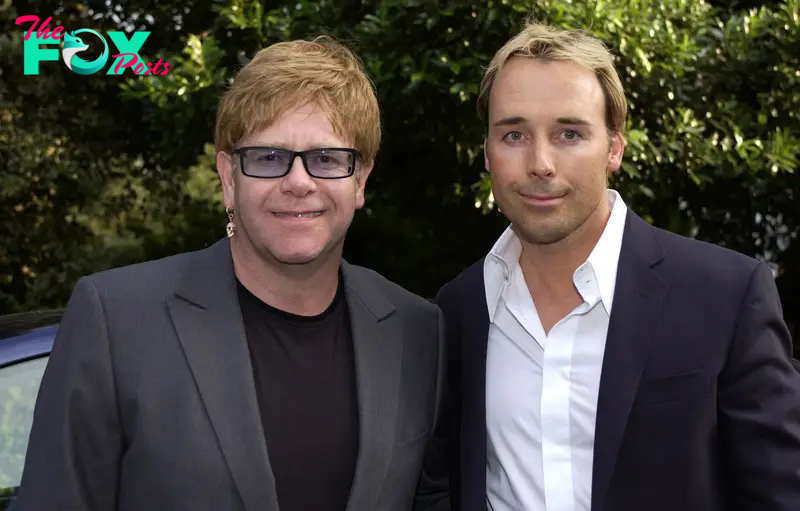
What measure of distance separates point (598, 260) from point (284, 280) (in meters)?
0.95

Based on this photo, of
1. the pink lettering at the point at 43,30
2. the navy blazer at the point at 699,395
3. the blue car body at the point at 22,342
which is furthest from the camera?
the pink lettering at the point at 43,30

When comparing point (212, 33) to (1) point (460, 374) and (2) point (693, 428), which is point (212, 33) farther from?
(2) point (693, 428)

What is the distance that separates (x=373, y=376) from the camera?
2566 mm

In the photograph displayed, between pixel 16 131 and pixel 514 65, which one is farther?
pixel 16 131

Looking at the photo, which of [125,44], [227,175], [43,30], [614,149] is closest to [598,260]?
[614,149]

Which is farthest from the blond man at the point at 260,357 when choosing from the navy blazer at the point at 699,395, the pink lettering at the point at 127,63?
the pink lettering at the point at 127,63

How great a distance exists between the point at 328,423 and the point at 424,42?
3989mm

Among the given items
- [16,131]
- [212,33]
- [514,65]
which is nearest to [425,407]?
[514,65]

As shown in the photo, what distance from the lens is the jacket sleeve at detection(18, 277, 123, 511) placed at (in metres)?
2.22

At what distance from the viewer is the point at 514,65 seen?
270 centimetres

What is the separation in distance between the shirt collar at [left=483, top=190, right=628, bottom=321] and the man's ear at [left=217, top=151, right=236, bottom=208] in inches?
34.8

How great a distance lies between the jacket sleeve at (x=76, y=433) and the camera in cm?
222

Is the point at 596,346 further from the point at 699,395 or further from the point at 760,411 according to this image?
the point at 760,411

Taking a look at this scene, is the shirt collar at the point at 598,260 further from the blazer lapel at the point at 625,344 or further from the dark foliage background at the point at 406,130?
the dark foliage background at the point at 406,130
